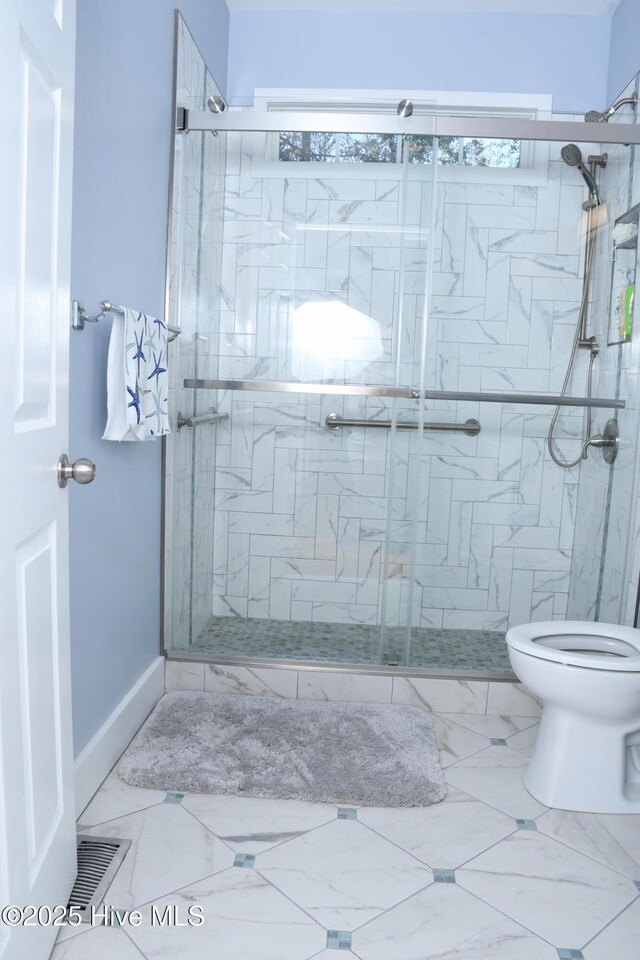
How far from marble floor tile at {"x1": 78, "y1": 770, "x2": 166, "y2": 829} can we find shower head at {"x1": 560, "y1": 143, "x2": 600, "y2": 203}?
2260 millimetres

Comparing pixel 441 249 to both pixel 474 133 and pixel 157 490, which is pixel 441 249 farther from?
pixel 157 490

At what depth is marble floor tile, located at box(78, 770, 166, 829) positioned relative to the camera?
1995mm

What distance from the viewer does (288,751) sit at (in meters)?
2.34

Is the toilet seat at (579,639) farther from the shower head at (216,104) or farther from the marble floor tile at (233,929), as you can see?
the shower head at (216,104)

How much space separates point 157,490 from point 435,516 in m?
0.95

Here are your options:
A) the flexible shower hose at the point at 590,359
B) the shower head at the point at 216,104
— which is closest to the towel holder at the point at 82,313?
the shower head at the point at 216,104

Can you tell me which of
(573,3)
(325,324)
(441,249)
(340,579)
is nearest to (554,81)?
(573,3)

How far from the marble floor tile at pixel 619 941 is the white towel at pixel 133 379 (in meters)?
1.52

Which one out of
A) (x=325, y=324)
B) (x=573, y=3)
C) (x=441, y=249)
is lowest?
(x=325, y=324)

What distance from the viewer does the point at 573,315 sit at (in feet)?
8.75

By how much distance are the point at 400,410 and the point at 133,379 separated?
3.31 ft

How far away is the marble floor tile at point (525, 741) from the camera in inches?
98.3

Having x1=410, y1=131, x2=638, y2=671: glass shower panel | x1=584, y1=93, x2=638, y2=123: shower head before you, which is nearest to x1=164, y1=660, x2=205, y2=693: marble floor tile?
x1=410, y1=131, x2=638, y2=671: glass shower panel

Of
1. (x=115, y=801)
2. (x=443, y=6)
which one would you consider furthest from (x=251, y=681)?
(x=443, y=6)
